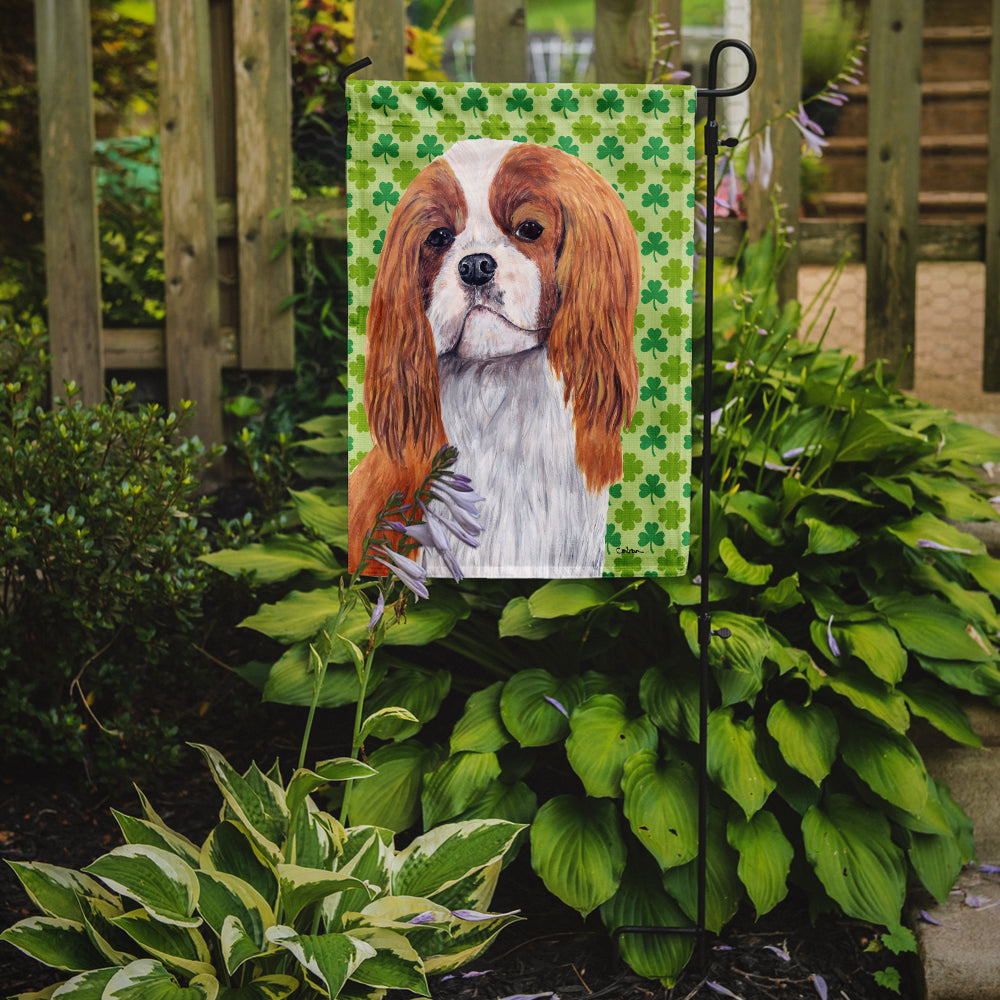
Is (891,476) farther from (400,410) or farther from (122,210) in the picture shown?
(122,210)

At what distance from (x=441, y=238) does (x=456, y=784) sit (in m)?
1.05

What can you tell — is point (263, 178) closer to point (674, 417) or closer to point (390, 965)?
point (674, 417)

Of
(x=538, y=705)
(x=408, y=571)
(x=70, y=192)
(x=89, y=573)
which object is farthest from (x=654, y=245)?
(x=70, y=192)

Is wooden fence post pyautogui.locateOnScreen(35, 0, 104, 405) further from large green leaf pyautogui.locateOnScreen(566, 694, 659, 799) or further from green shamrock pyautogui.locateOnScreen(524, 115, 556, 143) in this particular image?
large green leaf pyautogui.locateOnScreen(566, 694, 659, 799)

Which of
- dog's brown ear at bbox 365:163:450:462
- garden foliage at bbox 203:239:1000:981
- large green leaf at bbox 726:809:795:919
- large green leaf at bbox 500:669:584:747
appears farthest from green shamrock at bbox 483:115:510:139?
large green leaf at bbox 726:809:795:919

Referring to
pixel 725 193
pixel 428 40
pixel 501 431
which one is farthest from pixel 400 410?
pixel 428 40

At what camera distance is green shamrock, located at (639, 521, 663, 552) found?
75.7 inches

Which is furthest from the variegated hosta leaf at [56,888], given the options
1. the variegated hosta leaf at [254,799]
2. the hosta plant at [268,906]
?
the variegated hosta leaf at [254,799]

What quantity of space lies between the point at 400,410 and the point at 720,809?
102 cm

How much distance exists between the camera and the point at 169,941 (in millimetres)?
1566

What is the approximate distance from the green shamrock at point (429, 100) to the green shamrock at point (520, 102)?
12 cm

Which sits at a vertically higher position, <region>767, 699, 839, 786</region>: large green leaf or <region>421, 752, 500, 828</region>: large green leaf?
<region>767, 699, 839, 786</region>: large green leaf

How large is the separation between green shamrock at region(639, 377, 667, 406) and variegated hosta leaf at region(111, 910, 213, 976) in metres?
1.21

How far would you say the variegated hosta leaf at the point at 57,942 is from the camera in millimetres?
1528
